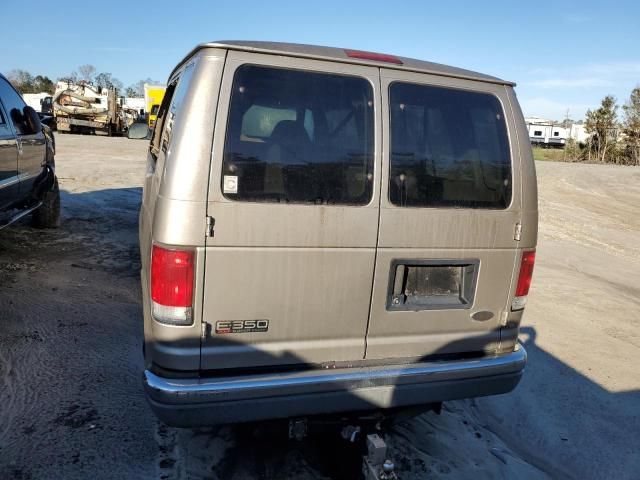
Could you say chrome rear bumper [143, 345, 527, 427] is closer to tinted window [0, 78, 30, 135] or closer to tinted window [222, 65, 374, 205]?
tinted window [222, 65, 374, 205]

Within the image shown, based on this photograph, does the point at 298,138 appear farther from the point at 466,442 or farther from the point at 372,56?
the point at 466,442

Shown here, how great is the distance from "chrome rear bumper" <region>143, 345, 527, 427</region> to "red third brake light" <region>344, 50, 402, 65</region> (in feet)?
5.40

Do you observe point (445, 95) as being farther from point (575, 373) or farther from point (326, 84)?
point (575, 373)

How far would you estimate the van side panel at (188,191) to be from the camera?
230 centimetres

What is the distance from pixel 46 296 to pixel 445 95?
4.26 meters

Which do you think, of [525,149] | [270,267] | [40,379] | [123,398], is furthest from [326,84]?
[40,379]

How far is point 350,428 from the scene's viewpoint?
281 cm

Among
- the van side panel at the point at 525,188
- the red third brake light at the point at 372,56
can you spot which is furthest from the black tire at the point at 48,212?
the van side panel at the point at 525,188

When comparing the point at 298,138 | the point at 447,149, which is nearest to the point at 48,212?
the point at 298,138

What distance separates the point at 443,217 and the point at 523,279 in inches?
28.4

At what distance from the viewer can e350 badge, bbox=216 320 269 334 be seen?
2453 millimetres

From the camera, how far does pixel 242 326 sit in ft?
8.16

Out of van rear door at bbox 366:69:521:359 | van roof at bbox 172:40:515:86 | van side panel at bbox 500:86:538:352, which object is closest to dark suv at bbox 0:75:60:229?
van roof at bbox 172:40:515:86

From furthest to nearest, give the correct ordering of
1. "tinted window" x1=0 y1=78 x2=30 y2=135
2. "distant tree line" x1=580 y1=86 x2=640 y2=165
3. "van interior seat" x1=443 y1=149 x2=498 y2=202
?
"distant tree line" x1=580 y1=86 x2=640 y2=165 < "tinted window" x1=0 y1=78 x2=30 y2=135 < "van interior seat" x1=443 y1=149 x2=498 y2=202
